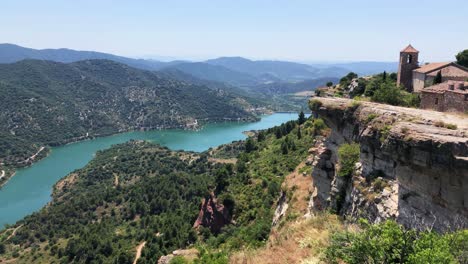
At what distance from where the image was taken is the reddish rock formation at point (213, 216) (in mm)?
36312

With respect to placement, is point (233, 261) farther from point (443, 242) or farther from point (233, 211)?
point (233, 211)

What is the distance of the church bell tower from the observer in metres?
34.9

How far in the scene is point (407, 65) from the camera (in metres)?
35.2

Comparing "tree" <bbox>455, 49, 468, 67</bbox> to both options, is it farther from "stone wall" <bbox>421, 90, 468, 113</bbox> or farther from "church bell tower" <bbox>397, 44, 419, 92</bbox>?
"stone wall" <bbox>421, 90, 468, 113</bbox>

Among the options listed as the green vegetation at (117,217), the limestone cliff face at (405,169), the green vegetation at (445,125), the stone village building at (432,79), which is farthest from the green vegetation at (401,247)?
the green vegetation at (117,217)

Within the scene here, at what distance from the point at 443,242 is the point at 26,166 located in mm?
136842

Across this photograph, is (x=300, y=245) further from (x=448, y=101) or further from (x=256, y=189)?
(x=256, y=189)

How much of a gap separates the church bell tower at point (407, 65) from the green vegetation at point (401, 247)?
30505 millimetres

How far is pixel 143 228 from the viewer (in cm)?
5556

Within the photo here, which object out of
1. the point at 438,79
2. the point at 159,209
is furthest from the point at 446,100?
the point at 159,209

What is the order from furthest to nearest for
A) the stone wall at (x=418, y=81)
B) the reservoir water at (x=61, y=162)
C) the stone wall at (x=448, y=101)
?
1. the reservoir water at (x=61, y=162)
2. the stone wall at (x=418, y=81)
3. the stone wall at (x=448, y=101)

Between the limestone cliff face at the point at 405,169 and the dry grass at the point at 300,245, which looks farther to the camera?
the dry grass at the point at 300,245

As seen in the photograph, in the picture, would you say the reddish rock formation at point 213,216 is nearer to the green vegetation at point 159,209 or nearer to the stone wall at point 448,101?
the green vegetation at point 159,209

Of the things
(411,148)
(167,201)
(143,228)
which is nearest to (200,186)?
(167,201)
